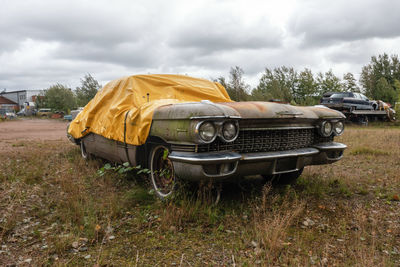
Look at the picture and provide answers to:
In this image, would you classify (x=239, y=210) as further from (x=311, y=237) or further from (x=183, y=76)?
(x=183, y=76)

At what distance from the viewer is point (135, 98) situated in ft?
14.2

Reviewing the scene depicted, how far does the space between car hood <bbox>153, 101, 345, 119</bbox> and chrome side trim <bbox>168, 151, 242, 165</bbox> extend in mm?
354

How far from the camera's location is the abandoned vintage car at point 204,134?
291 centimetres

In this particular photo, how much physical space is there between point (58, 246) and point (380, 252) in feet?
8.51

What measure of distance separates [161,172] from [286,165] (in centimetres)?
136

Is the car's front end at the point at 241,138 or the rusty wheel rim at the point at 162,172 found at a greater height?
the car's front end at the point at 241,138

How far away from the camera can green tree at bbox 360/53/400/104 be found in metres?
37.8

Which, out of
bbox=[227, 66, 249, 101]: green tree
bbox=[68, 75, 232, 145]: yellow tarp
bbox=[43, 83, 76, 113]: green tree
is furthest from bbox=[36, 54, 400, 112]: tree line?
bbox=[68, 75, 232, 145]: yellow tarp

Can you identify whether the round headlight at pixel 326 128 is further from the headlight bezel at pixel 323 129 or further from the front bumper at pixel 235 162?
the front bumper at pixel 235 162

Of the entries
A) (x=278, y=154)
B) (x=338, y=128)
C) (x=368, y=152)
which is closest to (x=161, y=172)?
(x=278, y=154)

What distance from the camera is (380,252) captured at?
2.52 m

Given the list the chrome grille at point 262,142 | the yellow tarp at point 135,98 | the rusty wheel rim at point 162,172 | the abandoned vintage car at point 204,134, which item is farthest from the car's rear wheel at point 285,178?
the rusty wheel rim at point 162,172

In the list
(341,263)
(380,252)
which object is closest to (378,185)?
(380,252)

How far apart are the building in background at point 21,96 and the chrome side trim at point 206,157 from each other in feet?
248
